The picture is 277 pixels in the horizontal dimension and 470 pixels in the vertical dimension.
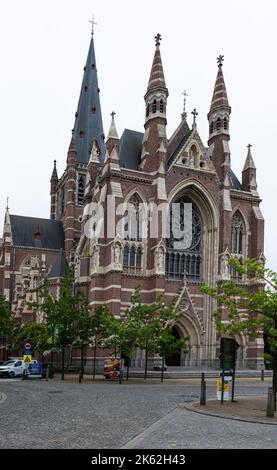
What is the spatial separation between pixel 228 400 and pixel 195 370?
79.2 ft

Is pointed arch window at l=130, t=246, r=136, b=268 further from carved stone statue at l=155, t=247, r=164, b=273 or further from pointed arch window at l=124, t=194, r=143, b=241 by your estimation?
carved stone statue at l=155, t=247, r=164, b=273

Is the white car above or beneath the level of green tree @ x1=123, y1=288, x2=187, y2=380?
beneath

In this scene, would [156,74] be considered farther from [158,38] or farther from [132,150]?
[132,150]

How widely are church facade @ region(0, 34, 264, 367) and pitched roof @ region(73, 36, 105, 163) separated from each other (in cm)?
1615

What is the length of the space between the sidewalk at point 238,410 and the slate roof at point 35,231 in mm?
49165

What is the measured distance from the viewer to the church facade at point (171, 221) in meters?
45.6

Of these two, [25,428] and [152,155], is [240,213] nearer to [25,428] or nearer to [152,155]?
[152,155]

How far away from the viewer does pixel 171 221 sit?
4909 centimetres

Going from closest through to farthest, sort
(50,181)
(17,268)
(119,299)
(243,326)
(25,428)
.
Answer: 1. (25,428)
2. (243,326)
3. (119,299)
4. (17,268)
5. (50,181)

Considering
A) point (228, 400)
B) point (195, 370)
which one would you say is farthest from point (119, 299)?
point (228, 400)

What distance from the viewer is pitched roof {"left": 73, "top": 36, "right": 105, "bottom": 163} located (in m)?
71.2

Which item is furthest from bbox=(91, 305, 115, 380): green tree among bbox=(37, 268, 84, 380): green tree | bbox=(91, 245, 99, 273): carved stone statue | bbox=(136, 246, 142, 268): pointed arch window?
bbox=(136, 246, 142, 268): pointed arch window

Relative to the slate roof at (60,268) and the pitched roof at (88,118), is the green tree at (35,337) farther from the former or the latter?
the pitched roof at (88,118)
